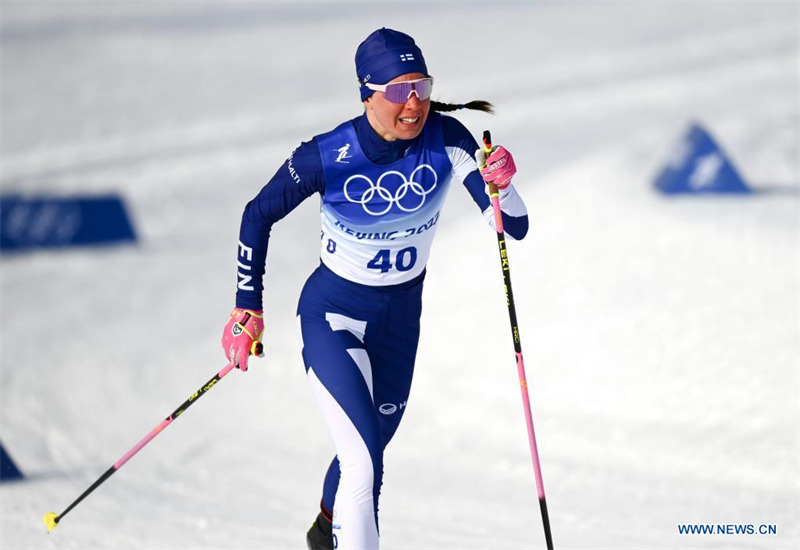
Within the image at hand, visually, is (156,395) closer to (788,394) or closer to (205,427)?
(205,427)

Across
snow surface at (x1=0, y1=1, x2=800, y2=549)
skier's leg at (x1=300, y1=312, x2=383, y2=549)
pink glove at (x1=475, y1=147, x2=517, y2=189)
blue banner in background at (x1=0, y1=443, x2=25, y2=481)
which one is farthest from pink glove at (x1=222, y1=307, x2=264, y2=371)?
blue banner in background at (x1=0, y1=443, x2=25, y2=481)

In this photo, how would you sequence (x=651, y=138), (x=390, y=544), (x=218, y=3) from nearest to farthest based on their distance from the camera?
(x=390, y=544) → (x=651, y=138) → (x=218, y=3)

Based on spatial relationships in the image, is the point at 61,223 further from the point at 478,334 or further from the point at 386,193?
the point at 386,193

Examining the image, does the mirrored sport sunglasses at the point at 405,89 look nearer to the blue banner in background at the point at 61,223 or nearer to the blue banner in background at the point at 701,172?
the blue banner in background at the point at 701,172

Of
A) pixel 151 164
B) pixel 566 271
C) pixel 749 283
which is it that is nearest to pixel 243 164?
pixel 151 164

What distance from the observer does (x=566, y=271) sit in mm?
9094

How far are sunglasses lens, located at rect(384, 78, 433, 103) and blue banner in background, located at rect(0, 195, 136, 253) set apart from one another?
7268 millimetres

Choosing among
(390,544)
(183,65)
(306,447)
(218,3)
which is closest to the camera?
(390,544)

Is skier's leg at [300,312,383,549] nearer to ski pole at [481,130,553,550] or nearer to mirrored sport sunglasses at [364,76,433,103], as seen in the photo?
ski pole at [481,130,553,550]

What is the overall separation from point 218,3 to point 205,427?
40.0ft

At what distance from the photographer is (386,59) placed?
15.1ft

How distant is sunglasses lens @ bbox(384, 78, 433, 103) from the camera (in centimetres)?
454

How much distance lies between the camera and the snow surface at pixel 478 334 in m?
6.93

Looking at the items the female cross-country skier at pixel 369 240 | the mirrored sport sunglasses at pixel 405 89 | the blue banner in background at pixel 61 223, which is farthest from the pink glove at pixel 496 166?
the blue banner in background at pixel 61 223
